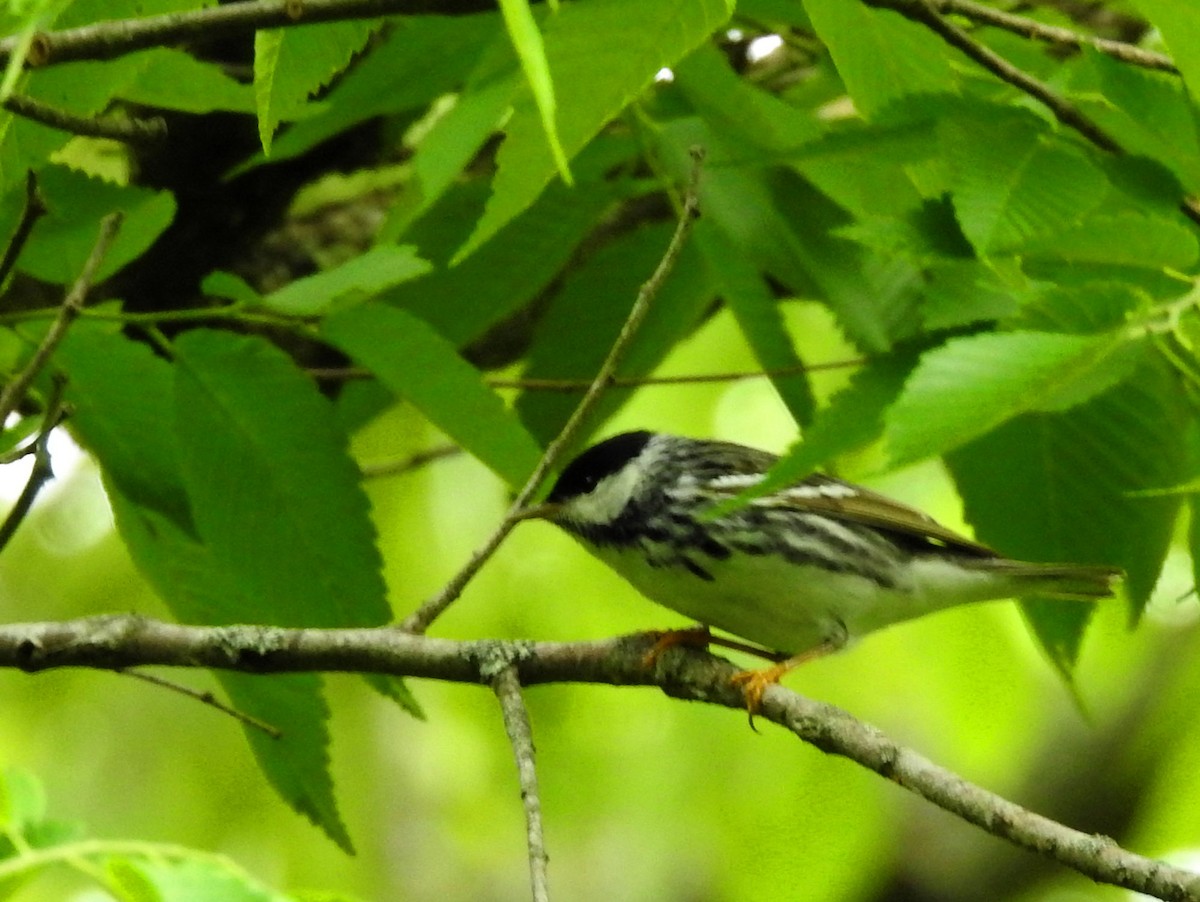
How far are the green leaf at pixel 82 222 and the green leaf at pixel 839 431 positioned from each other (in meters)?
0.99

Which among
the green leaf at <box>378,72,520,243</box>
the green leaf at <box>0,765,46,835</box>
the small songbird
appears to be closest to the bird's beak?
the small songbird

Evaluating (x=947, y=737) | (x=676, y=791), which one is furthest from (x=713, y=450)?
(x=947, y=737)

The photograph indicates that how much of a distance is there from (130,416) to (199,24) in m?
0.88

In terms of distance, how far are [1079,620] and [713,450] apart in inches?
44.5

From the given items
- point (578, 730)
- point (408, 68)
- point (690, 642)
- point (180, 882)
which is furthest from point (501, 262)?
point (578, 730)

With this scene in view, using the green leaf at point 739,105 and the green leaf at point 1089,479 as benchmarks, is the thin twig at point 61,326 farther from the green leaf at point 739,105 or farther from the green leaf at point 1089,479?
the green leaf at point 1089,479

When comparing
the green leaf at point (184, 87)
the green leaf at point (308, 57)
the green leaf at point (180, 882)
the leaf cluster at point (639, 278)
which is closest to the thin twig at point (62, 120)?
the leaf cluster at point (639, 278)

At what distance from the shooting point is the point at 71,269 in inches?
85.0

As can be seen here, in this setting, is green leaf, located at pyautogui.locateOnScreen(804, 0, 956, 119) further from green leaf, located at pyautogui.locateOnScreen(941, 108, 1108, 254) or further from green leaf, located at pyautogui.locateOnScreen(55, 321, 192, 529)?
green leaf, located at pyautogui.locateOnScreen(55, 321, 192, 529)

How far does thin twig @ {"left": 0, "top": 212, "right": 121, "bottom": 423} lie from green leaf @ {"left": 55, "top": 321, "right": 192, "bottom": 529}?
202 mm

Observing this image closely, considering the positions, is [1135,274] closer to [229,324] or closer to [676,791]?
[229,324]

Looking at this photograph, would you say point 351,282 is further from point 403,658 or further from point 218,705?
point 218,705

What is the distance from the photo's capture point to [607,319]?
2514mm

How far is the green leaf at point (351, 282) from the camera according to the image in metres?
1.86
